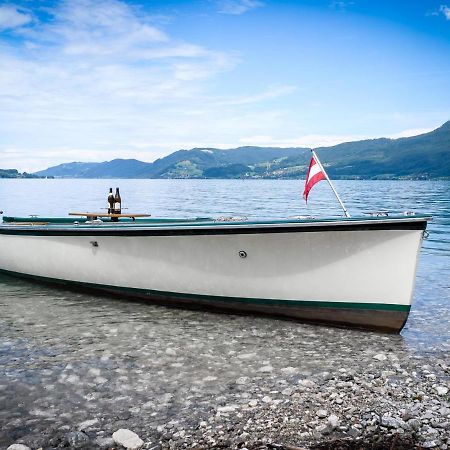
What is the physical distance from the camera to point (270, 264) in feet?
32.7

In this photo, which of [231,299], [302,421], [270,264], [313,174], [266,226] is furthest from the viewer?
[231,299]

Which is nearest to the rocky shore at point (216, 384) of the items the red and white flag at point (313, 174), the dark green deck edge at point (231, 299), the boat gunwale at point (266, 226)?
the dark green deck edge at point (231, 299)

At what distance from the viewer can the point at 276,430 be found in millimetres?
5469

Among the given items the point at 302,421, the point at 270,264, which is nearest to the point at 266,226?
the point at 270,264

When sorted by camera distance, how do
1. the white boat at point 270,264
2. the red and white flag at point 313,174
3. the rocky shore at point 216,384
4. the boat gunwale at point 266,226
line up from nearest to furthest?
1. the rocky shore at point 216,384
2. the boat gunwale at point 266,226
3. the white boat at point 270,264
4. the red and white flag at point 313,174

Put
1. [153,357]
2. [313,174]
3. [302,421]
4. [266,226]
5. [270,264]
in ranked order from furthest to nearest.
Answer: [313,174] → [270,264] → [266,226] → [153,357] → [302,421]

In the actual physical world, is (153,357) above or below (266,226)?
below

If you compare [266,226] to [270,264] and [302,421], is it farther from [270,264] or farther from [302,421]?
[302,421]

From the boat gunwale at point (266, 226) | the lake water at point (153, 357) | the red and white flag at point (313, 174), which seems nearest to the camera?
the lake water at point (153, 357)

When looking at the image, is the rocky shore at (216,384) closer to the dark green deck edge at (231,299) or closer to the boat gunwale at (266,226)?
the dark green deck edge at (231,299)

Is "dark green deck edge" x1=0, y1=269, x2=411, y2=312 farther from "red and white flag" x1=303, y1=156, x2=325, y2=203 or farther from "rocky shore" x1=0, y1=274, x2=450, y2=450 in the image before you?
"red and white flag" x1=303, y1=156, x2=325, y2=203

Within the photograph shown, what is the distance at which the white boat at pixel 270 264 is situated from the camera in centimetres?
921

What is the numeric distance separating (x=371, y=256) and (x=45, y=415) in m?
6.42

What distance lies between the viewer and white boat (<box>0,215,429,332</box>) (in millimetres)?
9211
